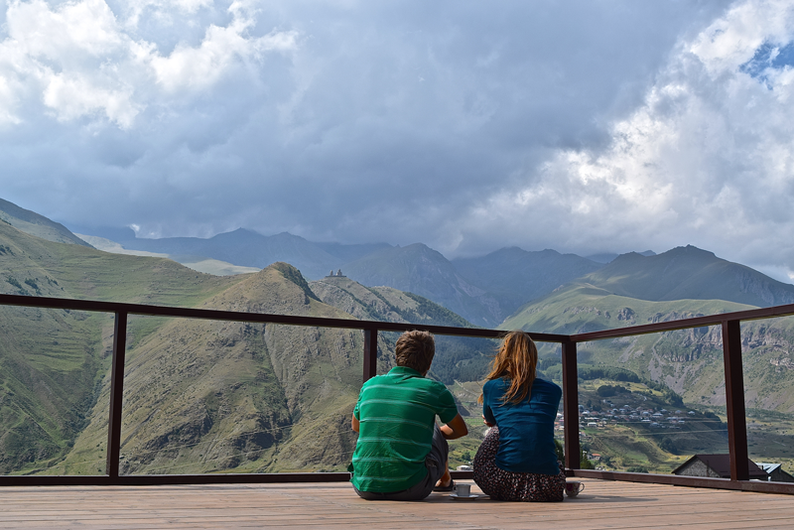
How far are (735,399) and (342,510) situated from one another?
2.60m

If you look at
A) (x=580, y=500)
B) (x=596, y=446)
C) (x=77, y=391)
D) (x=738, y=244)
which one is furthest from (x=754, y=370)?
(x=738, y=244)

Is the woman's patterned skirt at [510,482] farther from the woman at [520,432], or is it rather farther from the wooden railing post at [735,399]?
the wooden railing post at [735,399]

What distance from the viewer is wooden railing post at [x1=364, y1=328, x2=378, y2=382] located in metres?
4.43

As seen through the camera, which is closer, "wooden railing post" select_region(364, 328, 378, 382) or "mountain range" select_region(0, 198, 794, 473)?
"wooden railing post" select_region(364, 328, 378, 382)

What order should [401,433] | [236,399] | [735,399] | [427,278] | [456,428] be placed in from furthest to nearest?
[427,278] → [236,399] → [735,399] → [456,428] → [401,433]

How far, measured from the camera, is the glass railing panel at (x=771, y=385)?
57.6 metres

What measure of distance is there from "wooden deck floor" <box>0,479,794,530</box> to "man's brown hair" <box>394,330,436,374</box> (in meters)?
0.61

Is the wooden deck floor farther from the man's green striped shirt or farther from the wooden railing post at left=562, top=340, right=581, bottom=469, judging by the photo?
the wooden railing post at left=562, top=340, right=581, bottom=469

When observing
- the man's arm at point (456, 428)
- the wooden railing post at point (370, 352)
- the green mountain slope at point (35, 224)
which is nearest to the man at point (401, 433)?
the man's arm at point (456, 428)

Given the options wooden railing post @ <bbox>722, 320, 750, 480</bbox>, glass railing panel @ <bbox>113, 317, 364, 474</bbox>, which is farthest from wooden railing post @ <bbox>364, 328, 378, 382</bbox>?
glass railing panel @ <bbox>113, 317, 364, 474</bbox>

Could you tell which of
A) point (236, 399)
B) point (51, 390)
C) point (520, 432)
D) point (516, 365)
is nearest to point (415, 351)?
point (516, 365)

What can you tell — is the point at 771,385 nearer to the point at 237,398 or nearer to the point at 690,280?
the point at 237,398

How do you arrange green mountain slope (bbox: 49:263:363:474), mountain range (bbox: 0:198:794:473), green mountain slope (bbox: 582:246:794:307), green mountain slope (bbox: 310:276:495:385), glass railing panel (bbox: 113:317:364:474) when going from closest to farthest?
green mountain slope (bbox: 49:263:363:474)
glass railing panel (bbox: 113:317:364:474)
mountain range (bbox: 0:198:794:473)
green mountain slope (bbox: 310:276:495:385)
green mountain slope (bbox: 582:246:794:307)

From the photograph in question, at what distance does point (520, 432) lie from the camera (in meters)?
3.11
